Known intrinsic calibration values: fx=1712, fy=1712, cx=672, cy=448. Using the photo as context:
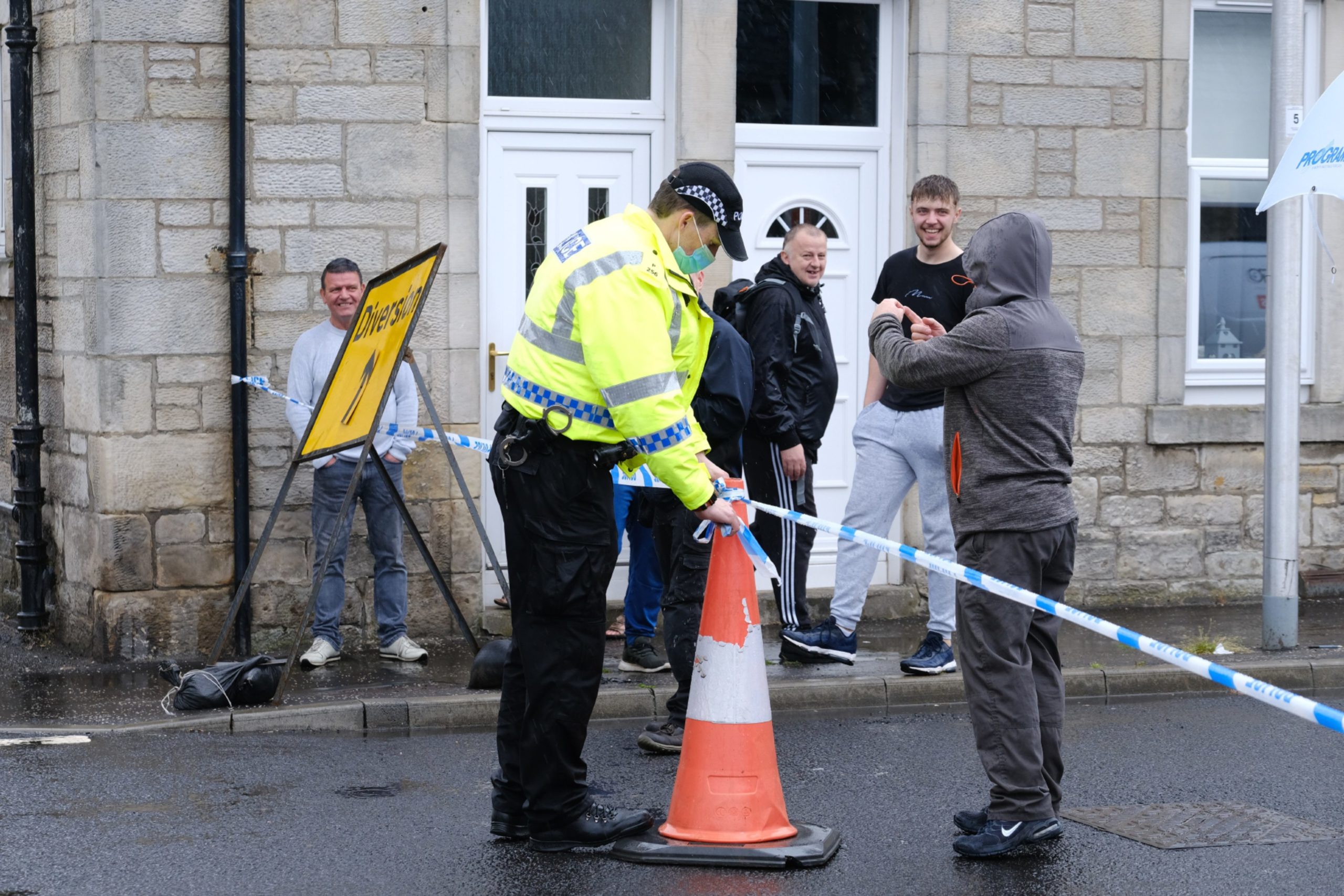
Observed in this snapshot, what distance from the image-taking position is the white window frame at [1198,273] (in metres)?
10.1

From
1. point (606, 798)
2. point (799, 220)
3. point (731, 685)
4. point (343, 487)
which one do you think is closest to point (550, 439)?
point (731, 685)

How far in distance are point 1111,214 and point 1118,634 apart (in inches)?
228

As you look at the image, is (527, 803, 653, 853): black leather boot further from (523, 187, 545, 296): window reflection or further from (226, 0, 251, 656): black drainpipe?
(523, 187, 545, 296): window reflection

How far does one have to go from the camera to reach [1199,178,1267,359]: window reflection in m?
10.3

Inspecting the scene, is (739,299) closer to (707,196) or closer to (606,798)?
(707,196)

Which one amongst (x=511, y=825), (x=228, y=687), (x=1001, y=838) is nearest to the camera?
(x=1001, y=838)

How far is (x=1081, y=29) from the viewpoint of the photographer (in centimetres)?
972

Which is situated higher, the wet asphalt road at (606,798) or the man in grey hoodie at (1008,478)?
the man in grey hoodie at (1008,478)

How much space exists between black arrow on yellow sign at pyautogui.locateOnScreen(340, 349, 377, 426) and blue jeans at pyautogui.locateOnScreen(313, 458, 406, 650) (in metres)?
0.69

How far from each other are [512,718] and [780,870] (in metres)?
0.96

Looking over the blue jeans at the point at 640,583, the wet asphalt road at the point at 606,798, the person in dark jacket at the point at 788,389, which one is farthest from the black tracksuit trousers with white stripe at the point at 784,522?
the wet asphalt road at the point at 606,798

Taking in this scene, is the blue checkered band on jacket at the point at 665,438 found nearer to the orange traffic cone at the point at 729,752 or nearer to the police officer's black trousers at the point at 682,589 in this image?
the orange traffic cone at the point at 729,752

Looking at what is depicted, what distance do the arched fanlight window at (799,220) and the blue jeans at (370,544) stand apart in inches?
102

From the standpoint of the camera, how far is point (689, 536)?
6.58 metres
